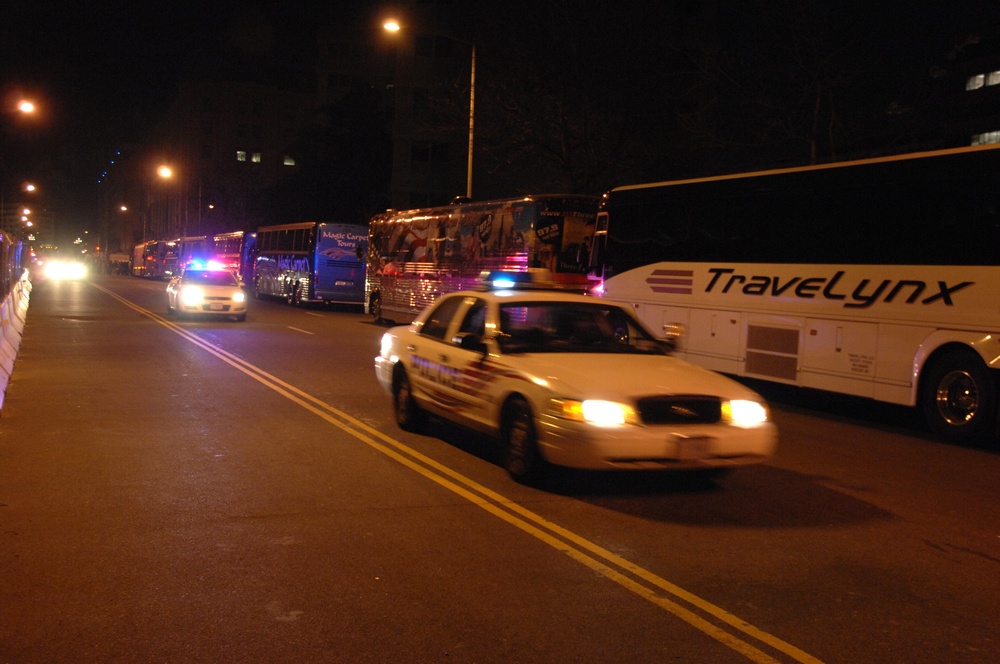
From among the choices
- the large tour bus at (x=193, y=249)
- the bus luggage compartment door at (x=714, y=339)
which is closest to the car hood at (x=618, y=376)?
the bus luggage compartment door at (x=714, y=339)

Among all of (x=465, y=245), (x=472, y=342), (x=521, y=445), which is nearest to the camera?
(x=521, y=445)

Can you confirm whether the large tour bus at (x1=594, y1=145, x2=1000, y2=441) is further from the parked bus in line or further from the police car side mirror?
the parked bus in line

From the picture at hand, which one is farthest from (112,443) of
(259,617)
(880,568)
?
(880,568)

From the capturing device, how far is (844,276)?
12523 millimetres

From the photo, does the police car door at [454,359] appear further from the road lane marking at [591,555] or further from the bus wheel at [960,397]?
the bus wheel at [960,397]

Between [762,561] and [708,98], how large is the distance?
853 inches

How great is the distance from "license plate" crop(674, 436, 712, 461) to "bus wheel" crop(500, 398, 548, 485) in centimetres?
108

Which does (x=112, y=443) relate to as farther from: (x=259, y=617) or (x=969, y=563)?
(x=969, y=563)

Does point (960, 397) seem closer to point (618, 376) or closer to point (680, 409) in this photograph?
point (680, 409)

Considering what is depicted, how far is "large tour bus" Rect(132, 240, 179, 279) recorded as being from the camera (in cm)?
7462

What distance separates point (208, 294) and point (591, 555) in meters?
21.8

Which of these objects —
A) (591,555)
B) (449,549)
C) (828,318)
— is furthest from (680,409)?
(828,318)

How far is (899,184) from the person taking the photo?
1190 centimetres

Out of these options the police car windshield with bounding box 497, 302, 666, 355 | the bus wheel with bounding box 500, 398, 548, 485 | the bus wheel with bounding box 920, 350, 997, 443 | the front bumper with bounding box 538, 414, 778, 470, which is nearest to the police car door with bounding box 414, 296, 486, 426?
the police car windshield with bounding box 497, 302, 666, 355
